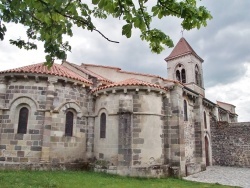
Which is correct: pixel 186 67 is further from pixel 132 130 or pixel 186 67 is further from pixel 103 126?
pixel 132 130

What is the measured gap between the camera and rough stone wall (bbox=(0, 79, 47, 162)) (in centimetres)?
1124

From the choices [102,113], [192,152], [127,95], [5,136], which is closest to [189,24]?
[127,95]

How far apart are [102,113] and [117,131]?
5.37ft

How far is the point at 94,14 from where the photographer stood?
4594 mm

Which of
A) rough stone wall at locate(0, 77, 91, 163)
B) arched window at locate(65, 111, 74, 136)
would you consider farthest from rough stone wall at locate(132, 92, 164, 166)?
arched window at locate(65, 111, 74, 136)

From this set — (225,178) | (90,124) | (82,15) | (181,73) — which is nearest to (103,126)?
(90,124)

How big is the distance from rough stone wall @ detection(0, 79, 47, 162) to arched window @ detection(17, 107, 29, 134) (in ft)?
0.55

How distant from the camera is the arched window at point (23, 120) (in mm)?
11633

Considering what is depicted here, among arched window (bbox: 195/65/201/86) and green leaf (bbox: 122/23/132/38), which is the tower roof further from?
green leaf (bbox: 122/23/132/38)

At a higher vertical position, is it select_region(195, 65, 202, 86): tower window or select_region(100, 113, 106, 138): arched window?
select_region(195, 65, 202, 86): tower window

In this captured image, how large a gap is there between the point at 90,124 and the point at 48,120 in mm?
2633

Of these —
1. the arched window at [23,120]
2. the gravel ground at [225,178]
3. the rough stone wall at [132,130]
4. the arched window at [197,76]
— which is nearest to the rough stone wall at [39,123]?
the arched window at [23,120]

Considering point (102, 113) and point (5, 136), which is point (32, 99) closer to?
point (5, 136)

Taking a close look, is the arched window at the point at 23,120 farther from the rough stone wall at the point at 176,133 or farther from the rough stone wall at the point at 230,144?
the rough stone wall at the point at 230,144
